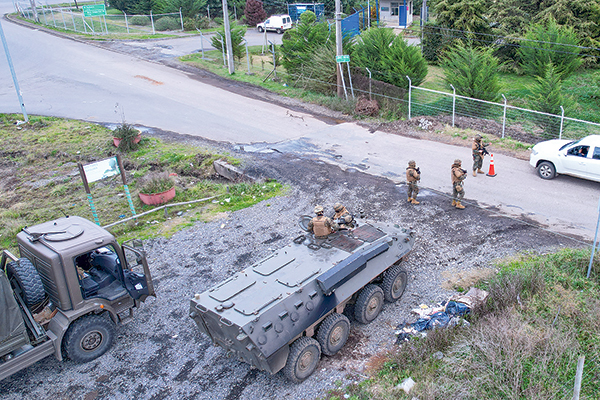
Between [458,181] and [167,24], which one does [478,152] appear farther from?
[167,24]

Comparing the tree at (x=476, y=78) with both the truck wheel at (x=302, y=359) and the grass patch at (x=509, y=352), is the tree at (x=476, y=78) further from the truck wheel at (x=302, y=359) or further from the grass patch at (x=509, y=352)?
the truck wheel at (x=302, y=359)

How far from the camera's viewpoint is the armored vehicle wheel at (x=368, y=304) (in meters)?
8.08

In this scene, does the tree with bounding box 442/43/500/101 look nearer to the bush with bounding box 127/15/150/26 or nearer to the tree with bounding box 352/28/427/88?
the tree with bounding box 352/28/427/88

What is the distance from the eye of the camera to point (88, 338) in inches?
307

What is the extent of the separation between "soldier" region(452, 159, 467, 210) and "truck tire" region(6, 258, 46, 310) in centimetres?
919

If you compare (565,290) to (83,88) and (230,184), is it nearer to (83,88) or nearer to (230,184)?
(230,184)

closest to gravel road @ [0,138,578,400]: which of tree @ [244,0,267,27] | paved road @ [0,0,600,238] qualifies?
paved road @ [0,0,600,238]

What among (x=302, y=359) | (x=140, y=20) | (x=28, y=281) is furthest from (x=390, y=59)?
(x=140, y=20)

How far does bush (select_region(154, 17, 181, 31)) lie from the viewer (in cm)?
3706

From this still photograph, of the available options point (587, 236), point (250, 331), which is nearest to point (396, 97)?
point (587, 236)

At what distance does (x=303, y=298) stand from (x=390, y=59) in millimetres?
15660

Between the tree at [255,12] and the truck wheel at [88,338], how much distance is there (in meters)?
36.6

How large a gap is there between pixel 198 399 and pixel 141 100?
17.7 meters

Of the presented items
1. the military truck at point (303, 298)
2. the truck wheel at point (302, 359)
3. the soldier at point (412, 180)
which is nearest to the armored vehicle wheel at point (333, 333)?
the military truck at point (303, 298)
